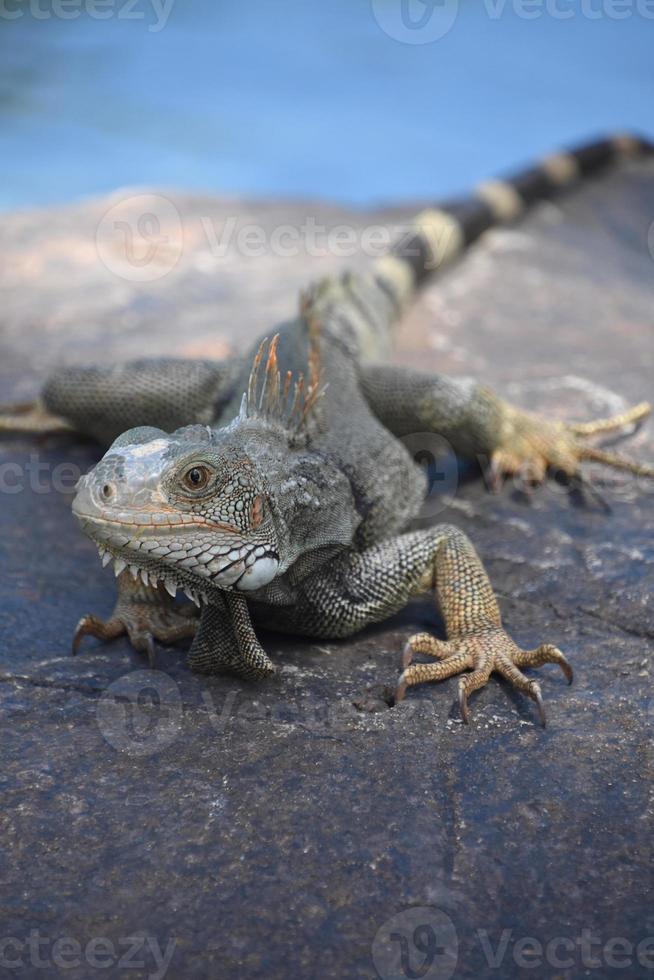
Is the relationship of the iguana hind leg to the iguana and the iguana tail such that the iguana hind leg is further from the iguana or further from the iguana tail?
the iguana tail

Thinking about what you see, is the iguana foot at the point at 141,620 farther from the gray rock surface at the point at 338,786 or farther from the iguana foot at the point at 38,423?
the iguana foot at the point at 38,423

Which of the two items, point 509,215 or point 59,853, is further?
point 509,215

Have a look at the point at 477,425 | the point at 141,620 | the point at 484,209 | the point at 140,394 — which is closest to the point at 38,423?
the point at 140,394

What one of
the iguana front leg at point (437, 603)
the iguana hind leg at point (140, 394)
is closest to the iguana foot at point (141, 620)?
the iguana front leg at point (437, 603)

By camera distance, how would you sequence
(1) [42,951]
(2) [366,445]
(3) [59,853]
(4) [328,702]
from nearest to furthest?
(1) [42,951] → (3) [59,853] → (4) [328,702] → (2) [366,445]

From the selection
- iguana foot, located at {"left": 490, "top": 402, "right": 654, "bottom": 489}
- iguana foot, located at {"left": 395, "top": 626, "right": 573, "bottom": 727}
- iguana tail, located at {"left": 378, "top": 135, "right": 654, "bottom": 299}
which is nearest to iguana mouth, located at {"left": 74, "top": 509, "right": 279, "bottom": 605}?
iguana foot, located at {"left": 395, "top": 626, "right": 573, "bottom": 727}

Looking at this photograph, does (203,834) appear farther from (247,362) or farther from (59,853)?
(247,362)

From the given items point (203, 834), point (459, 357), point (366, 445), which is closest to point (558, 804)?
point (203, 834)
